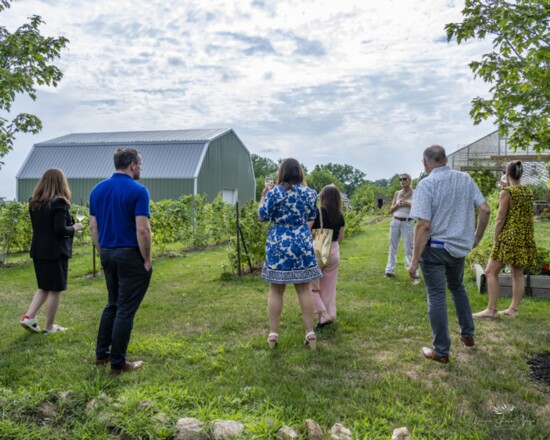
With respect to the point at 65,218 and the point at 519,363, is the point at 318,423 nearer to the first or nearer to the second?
the point at 519,363

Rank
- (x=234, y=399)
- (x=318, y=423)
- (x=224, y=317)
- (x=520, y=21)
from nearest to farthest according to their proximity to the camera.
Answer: (x=318, y=423), (x=234, y=399), (x=520, y=21), (x=224, y=317)

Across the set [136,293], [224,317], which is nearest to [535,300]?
[224,317]

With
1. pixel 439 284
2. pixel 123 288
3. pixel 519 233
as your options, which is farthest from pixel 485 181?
pixel 123 288

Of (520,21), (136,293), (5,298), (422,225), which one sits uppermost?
(520,21)

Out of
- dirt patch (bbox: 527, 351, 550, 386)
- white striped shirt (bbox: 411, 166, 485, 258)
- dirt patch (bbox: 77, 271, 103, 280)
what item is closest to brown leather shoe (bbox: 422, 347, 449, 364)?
dirt patch (bbox: 527, 351, 550, 386)

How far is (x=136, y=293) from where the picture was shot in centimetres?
345

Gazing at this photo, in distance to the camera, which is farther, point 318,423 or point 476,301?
point 476,301

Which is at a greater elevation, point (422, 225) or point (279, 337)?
point (422, 225)

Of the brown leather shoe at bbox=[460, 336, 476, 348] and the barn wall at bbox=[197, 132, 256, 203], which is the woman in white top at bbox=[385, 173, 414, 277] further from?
the barn wall at bbox=[197, 132, 256, 203]

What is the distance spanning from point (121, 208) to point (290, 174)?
4.84 feet

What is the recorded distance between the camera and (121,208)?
3383 millimetres

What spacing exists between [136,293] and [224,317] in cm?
178

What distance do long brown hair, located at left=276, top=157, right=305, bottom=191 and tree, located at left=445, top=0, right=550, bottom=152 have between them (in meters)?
1.93

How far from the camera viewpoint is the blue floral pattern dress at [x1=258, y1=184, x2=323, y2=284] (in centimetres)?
383
